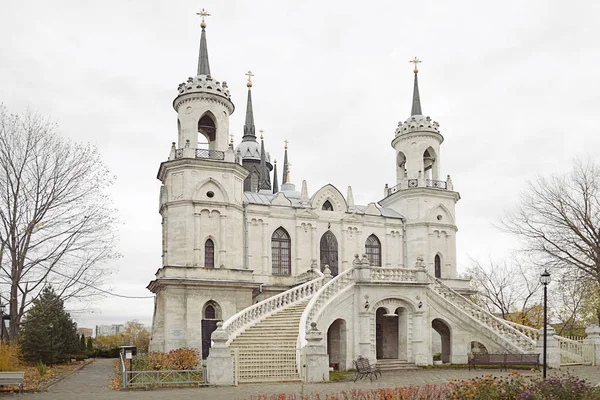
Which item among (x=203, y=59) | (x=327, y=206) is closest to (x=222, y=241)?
(x=327, y=206)

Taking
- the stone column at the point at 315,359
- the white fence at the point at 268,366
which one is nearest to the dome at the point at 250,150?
the white fence at the point at 268,366

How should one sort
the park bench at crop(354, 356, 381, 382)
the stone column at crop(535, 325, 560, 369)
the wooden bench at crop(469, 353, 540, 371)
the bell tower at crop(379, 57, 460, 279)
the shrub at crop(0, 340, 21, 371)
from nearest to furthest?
the park bench at crop(354, 356, 381, 382), the shrub at crop(0, 340, 21, 371), the wooden bench at crop(469, 353, 540, 371), the stone column at crop(535, 325, 560, 369), the bell tower at crop(379, 57, 460, 279)

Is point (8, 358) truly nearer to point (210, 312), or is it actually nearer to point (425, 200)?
point (210, 312)

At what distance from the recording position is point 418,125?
42.3 m

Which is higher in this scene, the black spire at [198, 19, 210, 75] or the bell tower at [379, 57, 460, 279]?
the black spire at [198, 19, 210, 75]

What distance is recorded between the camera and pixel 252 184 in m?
51.3

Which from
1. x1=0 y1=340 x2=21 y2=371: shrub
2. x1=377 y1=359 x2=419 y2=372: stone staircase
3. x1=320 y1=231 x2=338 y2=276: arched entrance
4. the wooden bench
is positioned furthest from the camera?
x1=320 y1=231 x2=338 y2=276: arched entrance

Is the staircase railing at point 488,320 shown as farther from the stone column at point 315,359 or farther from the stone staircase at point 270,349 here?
the stone column at point 315,359

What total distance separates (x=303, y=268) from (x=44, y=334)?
15.4m

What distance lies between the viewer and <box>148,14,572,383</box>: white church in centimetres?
2727

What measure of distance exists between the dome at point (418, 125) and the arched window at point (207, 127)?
13741 millimetres

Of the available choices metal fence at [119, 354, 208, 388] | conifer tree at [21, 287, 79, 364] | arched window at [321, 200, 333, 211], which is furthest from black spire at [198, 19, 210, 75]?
metal fence at [119, 354, 208, 388]

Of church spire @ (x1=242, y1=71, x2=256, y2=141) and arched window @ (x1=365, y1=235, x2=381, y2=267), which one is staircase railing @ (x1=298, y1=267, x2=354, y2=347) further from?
church spire @ (x1=242, y1=71, x2=256, y2=141)

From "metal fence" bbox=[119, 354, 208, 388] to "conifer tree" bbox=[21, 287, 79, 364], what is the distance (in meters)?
12.9
